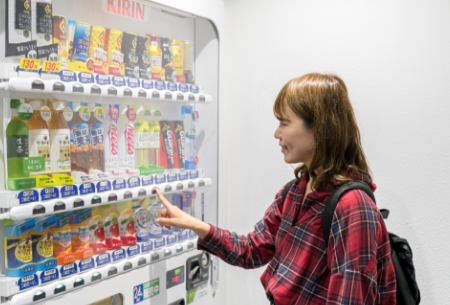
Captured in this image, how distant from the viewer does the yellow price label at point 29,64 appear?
1443 millimetres

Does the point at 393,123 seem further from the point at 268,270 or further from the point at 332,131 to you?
the point at 268,270

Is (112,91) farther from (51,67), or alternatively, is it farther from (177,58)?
(177,58)

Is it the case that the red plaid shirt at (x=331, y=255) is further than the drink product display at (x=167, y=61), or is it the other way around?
the drink product display at (x=167, y=61)

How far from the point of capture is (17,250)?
1502 mm

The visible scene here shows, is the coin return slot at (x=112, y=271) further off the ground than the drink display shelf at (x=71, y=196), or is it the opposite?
the drink display shelf at (x=71, y=196)

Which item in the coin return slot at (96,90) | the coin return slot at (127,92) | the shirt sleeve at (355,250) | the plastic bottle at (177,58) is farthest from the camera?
the plastic bottle at (177,58)

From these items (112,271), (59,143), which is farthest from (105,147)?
(112,271)

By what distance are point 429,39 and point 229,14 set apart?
124 cm

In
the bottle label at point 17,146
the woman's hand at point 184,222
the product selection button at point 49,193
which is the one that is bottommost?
the woman's hand at point 184,222

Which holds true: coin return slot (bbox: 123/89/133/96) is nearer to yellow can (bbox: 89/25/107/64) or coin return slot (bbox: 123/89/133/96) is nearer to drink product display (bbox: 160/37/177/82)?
yellow can (bbox: 89/25/107/64)

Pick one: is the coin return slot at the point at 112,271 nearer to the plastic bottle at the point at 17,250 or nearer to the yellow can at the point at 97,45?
the plastic bottle at the point at 17,250

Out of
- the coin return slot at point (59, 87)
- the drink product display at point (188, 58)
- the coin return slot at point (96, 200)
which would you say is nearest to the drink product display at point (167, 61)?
the drink product display at point (188, 58)

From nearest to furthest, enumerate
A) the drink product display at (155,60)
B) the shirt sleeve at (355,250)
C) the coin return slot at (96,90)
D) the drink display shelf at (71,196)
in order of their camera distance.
A: the shirt sleeve at (355,250) < the drink display shelf at (71,196) < the coin return slot at (96,90) < the drink product display at (155,60)

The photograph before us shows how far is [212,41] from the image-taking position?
7.42ft
